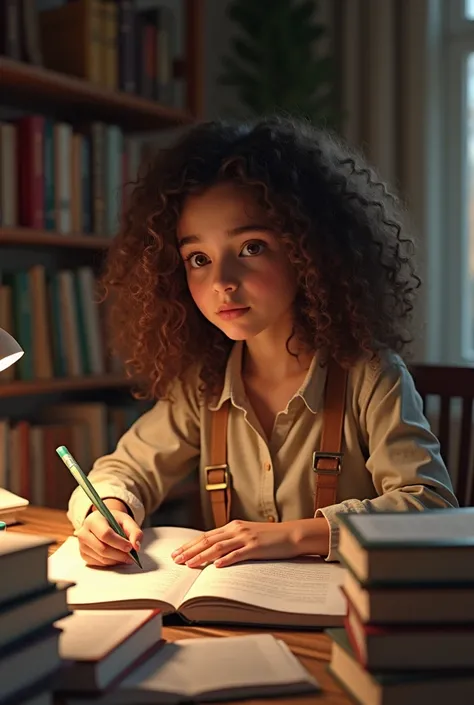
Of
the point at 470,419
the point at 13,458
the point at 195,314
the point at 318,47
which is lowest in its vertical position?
the point at 13,458

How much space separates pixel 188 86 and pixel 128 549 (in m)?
1.81

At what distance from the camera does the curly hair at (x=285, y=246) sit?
4.28 feet

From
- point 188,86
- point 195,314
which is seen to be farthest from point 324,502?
point 188,86

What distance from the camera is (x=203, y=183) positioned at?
4.32 feet

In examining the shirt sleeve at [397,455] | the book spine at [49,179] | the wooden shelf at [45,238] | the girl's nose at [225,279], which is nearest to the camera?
the shirt sleeve at [397,455]

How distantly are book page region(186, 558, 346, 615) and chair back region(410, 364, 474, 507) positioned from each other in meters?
0.60

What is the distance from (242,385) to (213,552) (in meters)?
0.42

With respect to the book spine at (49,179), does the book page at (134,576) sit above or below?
below

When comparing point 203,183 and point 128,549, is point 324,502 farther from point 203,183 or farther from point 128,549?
point 203,183

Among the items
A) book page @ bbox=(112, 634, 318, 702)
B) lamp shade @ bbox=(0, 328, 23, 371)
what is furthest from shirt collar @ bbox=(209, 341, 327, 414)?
book page @ bbox=(112, 634, 318, 702)

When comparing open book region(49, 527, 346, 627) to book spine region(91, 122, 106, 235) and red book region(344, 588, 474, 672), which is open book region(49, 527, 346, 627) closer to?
red book region(344, 588, 474, 672)

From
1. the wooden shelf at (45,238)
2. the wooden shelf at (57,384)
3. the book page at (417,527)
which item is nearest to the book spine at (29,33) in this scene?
the wooden shelf at (45,238)

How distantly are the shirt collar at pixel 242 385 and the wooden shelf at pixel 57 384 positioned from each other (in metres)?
0.78

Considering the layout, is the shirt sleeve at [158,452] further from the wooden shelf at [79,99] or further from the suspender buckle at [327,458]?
the wooden shelf at [79,99]
